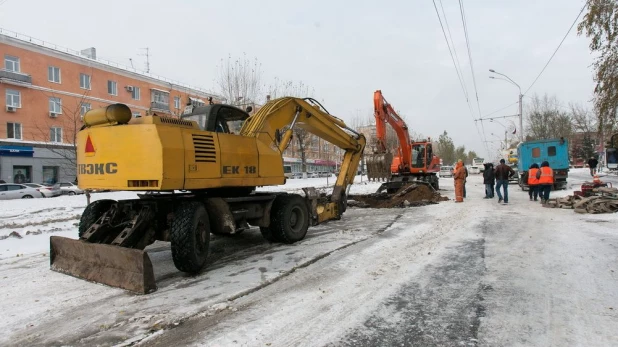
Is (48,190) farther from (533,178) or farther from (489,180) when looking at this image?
(533,178)

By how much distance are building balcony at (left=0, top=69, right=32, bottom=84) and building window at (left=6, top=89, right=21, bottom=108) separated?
117 cm

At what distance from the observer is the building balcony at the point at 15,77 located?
1255 inches

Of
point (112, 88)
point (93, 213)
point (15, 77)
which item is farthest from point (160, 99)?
point (93, 213)

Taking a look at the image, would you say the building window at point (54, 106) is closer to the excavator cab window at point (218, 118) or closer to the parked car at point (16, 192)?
the parked car at point (16, 192)

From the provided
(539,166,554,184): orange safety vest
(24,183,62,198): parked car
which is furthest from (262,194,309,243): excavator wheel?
(24,183,62,198): parked car

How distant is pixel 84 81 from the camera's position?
38188 mm

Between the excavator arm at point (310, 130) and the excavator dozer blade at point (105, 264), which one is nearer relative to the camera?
the excavator dozer blade at point (105, 264)

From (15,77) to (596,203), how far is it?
39716 mm

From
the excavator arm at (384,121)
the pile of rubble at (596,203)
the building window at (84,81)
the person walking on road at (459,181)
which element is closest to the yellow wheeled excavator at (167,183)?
the excavator arm at (384,121)

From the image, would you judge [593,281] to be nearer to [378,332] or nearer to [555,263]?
[555,263]

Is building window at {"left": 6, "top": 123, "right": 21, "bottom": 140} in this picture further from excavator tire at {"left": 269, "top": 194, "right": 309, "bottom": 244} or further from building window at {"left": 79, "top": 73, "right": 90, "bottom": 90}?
excavator tire at {"left": 269, "top": 194, "right": 309, "bottom": 244}

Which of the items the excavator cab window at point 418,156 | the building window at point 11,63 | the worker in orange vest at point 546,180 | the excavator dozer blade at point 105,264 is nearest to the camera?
the excavator dozer blade at point 105,264

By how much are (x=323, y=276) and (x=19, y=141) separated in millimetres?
37565

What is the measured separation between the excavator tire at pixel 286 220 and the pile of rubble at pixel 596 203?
881 cm
